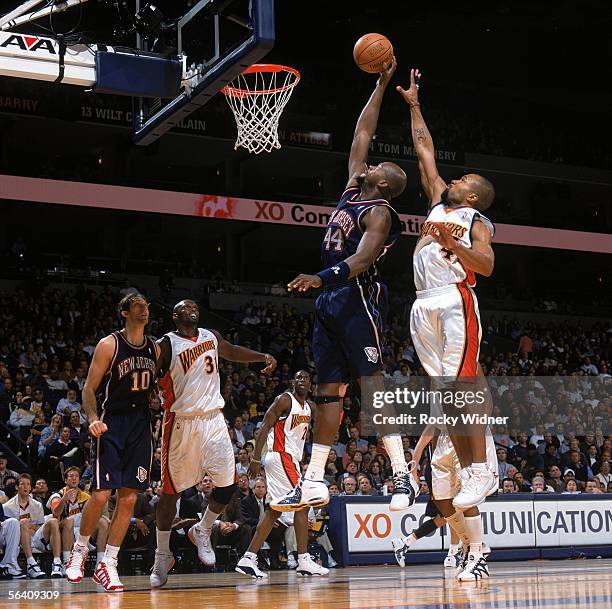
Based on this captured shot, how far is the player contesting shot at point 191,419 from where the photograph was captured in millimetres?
7363

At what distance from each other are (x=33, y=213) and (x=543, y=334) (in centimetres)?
1357

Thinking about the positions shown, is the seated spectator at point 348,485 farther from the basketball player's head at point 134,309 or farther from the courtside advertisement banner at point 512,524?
the basketball player's head at point 134,309

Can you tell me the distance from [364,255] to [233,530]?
254 inches

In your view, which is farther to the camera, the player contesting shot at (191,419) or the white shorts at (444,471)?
the player contesting shot at (191,419)

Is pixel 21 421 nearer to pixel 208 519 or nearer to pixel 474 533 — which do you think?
pixel 208 519

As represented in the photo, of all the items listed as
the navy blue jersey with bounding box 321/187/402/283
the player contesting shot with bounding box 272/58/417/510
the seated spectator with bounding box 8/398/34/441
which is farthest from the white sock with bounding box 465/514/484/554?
the seated spectator with bounding box 8/398/34/441

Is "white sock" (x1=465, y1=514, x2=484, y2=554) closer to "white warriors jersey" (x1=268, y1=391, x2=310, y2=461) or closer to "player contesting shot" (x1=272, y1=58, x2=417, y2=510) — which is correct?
"player contesting shot" (x1=272, y1=58, x2=417, y2=510)

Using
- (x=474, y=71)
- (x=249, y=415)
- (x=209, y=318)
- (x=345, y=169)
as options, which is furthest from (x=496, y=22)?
(x=249, y=415)

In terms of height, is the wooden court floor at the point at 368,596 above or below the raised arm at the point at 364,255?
below

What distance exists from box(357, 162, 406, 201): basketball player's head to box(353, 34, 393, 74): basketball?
754 mm

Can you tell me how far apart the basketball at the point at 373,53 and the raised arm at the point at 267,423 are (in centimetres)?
392

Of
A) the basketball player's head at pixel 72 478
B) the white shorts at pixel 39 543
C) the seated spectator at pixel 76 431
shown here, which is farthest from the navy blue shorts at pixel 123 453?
the seated spectator at pixel 76 431

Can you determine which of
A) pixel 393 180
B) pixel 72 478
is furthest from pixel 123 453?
pixel 72 478

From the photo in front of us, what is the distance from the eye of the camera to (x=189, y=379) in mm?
7484
